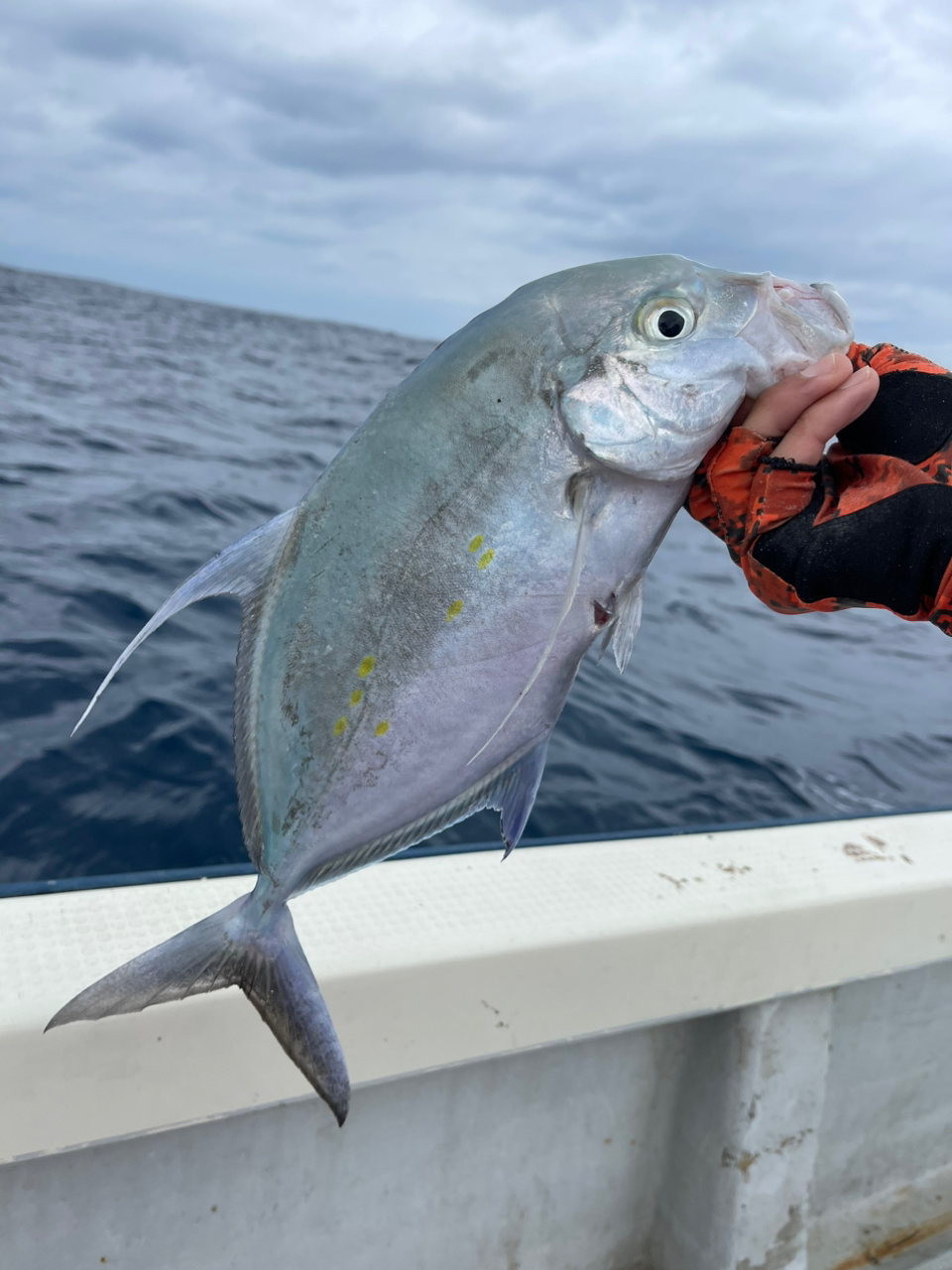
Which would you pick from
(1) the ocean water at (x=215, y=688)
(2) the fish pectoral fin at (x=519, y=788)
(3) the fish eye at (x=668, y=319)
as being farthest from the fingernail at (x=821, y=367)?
(1) the ocean water at (x=215, y=688)

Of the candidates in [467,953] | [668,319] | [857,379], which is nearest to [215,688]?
[467,953]

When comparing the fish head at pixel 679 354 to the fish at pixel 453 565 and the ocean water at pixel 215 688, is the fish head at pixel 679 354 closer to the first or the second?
the fish at pixel 453 565

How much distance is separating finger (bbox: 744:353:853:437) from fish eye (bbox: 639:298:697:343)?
0.49ft

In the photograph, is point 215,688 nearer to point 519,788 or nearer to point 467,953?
point 467,953

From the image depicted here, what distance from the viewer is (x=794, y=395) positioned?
4.30ft

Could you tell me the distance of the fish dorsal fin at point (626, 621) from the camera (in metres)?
1.37

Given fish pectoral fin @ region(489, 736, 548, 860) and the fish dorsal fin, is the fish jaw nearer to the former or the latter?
the fish dorsal fin

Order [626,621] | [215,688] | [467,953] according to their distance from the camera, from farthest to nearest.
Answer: [215,688] < [467,953] < [626,621]

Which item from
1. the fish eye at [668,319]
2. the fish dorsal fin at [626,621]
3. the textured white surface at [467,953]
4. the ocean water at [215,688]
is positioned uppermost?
the fish eye at [668,319]

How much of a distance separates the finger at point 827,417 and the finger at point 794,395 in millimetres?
12

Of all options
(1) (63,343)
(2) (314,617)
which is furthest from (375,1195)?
(1) (63,343)

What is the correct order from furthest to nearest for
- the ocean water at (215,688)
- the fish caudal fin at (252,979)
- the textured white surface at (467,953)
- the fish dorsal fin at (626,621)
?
the ocean water at (215,688) < the textured white surface at (467,953) < the fish dorsal fin at (626,621) < the fish caudal fin at (252,979)

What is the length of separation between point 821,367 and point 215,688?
415 centimetres

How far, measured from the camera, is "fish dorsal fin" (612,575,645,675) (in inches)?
53.9
